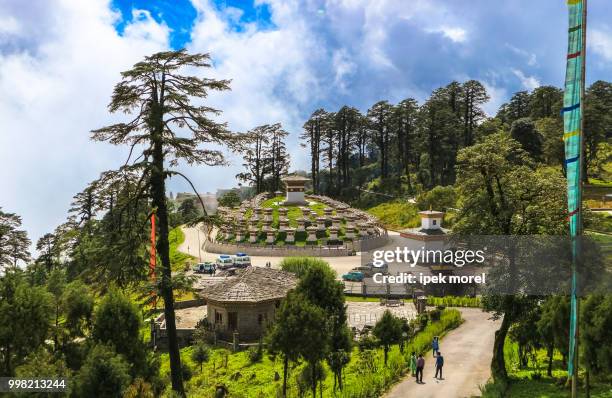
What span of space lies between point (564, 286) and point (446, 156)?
55.4 meters

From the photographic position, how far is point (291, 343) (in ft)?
50.9

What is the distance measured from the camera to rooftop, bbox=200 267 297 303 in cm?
2886

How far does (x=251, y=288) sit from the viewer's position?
96.8 feet

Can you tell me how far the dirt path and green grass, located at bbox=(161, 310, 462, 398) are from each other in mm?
570

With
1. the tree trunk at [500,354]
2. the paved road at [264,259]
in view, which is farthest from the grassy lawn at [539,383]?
the paved road at [264,259]

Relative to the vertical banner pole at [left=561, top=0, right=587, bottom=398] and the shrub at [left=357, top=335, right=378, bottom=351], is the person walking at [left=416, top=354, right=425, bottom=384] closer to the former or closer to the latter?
the shrub at [left=357, top=335, right=378, bottom=351]

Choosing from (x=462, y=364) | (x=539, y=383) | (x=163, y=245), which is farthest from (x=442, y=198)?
(x=163, y=245)

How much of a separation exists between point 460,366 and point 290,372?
22.2 feet

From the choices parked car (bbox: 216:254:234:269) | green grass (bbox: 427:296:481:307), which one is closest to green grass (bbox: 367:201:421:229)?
parked car (bbox: 216:254:234:269)

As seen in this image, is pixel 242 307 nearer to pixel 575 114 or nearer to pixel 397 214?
pixel 575 114

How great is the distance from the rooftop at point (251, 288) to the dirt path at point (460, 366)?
10.00 m

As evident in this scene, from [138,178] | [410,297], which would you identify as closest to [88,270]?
[138,178]

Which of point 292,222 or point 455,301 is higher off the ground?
point 292,222

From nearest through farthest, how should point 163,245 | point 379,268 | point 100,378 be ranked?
point 100,378
point 163,245
point 379,268
